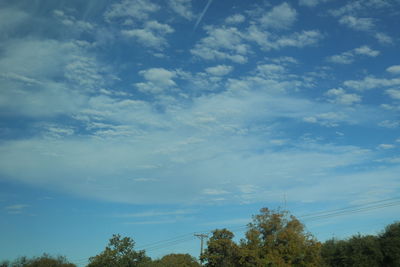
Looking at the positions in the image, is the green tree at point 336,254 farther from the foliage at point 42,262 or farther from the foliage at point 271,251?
the foliage at point 42,262

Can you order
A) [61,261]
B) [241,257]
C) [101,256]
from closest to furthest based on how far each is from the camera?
[101,256] → [241,257] → [61,261]

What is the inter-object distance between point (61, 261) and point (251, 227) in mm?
Result: 37810

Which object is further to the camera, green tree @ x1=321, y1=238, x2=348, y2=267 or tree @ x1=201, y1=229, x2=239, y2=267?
green tree @ x1=321, y1=238, x2=348, y2=267

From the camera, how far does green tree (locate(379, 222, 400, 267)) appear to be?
211 feet

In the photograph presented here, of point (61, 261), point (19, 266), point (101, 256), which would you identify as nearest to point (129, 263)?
point (101, 256)

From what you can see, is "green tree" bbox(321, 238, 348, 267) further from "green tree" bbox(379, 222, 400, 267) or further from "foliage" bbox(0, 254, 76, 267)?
"foliage" bbox(0, 254, 76, 267)

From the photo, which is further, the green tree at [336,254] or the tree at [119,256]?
the green tree at [336,254]

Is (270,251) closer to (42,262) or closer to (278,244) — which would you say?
(278,244)

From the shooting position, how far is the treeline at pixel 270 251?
51.7 m

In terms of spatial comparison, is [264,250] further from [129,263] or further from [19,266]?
[19,266]

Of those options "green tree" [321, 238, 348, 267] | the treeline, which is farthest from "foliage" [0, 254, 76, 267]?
"green tree" [321, 238, 348, 267]

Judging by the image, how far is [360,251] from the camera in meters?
67.9

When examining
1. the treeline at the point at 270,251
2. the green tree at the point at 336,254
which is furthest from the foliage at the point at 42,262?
the green tree at the point at 336,254

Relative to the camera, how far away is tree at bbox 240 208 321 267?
56.7 metres
